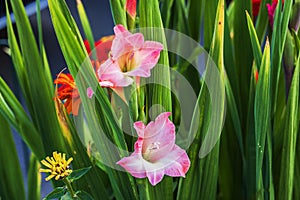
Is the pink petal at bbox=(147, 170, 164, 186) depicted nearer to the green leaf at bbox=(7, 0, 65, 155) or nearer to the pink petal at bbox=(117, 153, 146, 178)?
the pink petal at bbox=(117, 153, 146, 178)

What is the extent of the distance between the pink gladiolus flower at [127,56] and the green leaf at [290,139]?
0.16 m

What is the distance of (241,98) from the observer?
724 mm

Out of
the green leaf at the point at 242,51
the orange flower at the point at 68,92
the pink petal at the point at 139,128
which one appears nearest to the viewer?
the pink petal at the point at 139,128

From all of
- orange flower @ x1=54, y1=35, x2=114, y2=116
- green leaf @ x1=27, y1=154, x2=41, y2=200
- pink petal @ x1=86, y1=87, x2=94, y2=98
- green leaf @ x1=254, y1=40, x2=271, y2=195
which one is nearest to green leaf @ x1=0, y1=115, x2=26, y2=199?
green leaf @ x1=27, y1=154, x2=41, y2=200

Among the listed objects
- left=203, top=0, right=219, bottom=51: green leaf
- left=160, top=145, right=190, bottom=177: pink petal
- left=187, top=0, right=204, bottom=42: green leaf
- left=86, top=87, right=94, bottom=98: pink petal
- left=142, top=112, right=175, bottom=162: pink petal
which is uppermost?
left=187, top=0, right=204, bottom=42: green leaf

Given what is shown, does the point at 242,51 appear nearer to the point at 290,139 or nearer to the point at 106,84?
the point at 290,139

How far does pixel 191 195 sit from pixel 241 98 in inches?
7.7

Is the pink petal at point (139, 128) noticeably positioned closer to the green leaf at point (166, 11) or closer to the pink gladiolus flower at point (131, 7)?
the pink gladiolus flower at point (131, 7)

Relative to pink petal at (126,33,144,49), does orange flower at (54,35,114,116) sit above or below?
below

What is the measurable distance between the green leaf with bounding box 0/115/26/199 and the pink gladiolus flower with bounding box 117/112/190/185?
288mm

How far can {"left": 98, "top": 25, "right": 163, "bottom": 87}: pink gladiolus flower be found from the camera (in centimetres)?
48

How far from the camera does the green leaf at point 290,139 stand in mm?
559

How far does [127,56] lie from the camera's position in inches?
19.7

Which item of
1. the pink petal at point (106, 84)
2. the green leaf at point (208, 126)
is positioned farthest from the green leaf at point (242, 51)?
the pink petal at point (106, 84)
